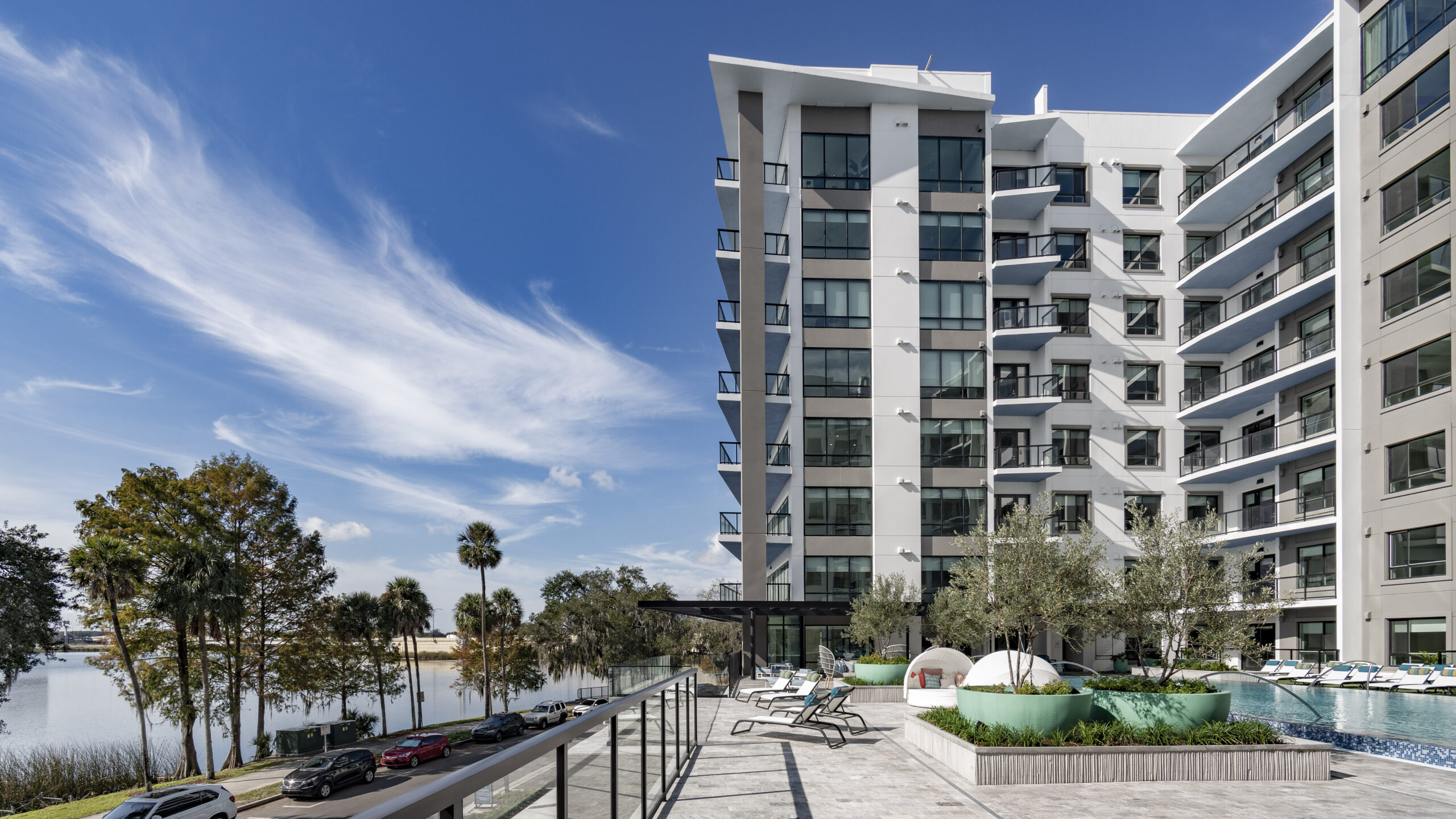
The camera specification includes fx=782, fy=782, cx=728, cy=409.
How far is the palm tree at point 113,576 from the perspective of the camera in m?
30.9

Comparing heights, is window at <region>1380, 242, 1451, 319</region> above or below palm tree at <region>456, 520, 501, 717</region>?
above

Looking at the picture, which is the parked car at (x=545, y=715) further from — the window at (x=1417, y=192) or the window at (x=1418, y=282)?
the window at (x=1417, y=192)

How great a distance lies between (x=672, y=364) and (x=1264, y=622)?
145ft

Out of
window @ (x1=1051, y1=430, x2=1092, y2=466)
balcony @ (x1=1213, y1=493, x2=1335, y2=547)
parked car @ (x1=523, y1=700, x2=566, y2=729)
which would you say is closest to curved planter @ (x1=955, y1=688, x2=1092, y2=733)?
balcony @ (x1=1213, y1=493, x2=1335, y2=547)

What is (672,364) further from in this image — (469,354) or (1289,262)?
(1289,262)

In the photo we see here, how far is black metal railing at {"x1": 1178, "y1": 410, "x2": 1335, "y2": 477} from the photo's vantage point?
1148 inches

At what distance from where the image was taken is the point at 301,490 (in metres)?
43.1

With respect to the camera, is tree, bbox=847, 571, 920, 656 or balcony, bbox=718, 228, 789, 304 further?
balcony, bbox=718, 228, 789, 304

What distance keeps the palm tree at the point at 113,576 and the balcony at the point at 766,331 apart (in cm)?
2648

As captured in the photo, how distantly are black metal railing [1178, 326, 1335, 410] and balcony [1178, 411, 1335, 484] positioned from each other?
2.19 meters

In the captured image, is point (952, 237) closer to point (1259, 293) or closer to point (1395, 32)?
point (1259, 293)

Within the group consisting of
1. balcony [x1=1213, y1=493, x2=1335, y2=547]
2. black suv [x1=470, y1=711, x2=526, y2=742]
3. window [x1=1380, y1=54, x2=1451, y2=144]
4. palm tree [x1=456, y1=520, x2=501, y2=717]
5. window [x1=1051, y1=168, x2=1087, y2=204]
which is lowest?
black suv [x1=470, y1=711, x2=526, y2=742]

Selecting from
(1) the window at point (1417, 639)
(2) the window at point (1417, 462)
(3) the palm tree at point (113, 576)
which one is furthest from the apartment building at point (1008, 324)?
(3) the palm tree at point (113, 576)

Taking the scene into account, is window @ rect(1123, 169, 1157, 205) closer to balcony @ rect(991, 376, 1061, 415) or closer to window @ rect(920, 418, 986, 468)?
balcony @ rect(991, 376, 1061, 415)
